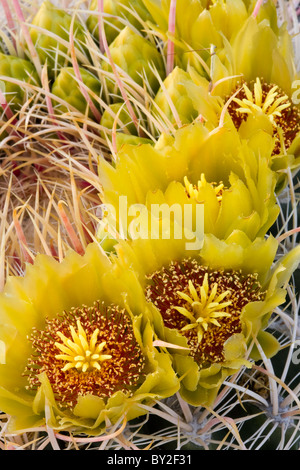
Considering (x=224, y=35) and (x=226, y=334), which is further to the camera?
(x=224, y=35)

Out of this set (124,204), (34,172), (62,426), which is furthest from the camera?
(34,172)

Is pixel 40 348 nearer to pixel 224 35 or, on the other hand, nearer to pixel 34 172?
pixel 34 172

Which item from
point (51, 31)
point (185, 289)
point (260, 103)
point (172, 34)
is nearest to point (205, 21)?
point (172, 34)

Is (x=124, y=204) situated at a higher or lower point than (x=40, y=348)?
higher

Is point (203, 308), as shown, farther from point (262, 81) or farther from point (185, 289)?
point (262, 81)

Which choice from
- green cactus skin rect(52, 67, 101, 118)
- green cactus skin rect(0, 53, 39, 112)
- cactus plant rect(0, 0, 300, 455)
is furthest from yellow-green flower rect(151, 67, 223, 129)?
green cactus skin rect(0, 53, 39, 112)

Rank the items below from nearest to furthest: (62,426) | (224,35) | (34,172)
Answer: (62,426) < (224,35) < (34,172)

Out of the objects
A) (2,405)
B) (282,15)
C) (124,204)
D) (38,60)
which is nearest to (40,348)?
(2,405)

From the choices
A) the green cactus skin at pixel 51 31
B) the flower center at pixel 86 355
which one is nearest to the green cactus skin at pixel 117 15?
the green cactus skin at pixel 51 31
